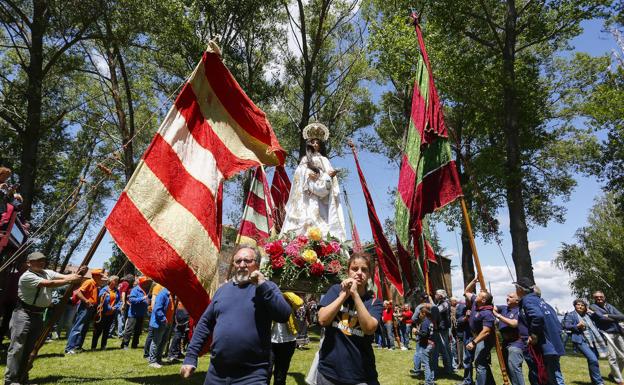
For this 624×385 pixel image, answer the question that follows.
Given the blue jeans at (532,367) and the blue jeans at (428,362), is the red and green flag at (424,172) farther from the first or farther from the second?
the blue jeans at (428,362)

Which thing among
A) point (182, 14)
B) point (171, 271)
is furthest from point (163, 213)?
point (182, 14)

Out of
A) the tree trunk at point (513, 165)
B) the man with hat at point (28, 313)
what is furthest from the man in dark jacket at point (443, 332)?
the man with hat at point (28, 313)

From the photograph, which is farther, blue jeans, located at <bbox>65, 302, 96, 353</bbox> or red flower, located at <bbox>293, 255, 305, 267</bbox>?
blue jeans, located at <bbox>65, 302, 96, 353</bbox>

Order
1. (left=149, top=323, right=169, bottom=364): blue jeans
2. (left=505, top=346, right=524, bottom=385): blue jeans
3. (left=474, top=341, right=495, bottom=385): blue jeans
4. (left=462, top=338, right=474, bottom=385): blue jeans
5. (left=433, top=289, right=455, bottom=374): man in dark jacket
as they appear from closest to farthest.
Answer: (left=505, top=346, right=524, bottom=385): blue jeans < (left=474, top=341, right=495, bottom=385): blue jeans < (left=462, top=338, right=474, bottom=385): blue jeans < (left=149, top=323, right=169, bottom=364): blue jeans < (left=433, top=289, right=455, bottom=374): man in dark jacket

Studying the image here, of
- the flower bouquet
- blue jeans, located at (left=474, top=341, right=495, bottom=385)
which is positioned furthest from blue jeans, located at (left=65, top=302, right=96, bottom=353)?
blue jeans, located at (left=474, top=341, right=495, bottom=385)

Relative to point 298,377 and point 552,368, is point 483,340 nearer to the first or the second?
point 552,368

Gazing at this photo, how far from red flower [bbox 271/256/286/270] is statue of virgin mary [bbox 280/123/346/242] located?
1333 millimetres

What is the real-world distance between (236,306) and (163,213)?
9.20 ft

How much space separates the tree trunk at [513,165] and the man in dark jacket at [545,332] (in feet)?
31.3

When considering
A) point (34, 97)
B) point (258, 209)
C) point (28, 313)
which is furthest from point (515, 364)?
point (34, 97)

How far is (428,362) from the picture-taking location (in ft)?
28.9

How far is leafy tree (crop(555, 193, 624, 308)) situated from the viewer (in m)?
42.3

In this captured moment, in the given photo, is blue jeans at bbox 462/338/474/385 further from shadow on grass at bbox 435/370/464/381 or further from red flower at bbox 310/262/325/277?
red flower at bbox 310/262/325/277

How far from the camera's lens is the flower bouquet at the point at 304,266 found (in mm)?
5914
